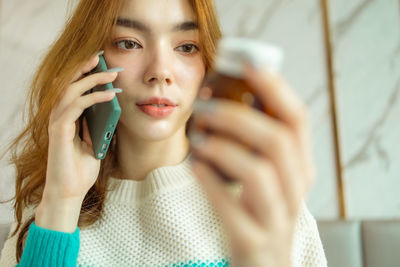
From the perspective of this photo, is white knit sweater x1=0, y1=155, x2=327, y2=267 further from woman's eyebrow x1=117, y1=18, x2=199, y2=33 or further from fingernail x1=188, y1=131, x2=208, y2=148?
fingernail x1=188, y1=131, x2=208, y2=148

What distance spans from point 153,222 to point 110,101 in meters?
0.28

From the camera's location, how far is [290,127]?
1.03 ft

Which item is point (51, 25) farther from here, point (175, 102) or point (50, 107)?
point (175, 102)

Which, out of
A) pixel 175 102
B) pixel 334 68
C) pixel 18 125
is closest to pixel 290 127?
pixel 175 102

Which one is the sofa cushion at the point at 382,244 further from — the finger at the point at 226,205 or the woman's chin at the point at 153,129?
the finger at the point at 226,205

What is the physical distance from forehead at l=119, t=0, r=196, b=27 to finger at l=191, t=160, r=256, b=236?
1.63 feet

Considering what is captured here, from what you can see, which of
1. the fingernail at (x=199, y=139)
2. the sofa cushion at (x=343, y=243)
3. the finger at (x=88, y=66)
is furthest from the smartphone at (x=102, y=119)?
the sofa cushion at (x=343, y=243)

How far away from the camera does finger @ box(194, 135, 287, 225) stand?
30cm

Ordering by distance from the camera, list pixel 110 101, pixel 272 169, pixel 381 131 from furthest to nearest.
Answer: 1. pixel 381 131
2. pixel 110 101
3. pixel 272 169

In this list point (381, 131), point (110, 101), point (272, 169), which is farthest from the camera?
point (381, 131)

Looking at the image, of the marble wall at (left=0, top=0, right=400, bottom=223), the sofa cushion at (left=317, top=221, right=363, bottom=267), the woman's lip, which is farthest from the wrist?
the sofa cushion at (left=317, top=221, right=363, bottom=267)

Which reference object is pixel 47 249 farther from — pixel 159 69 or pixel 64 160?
pixel 159 69

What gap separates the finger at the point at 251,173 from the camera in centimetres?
30

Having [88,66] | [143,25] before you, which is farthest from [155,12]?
[88,66]
